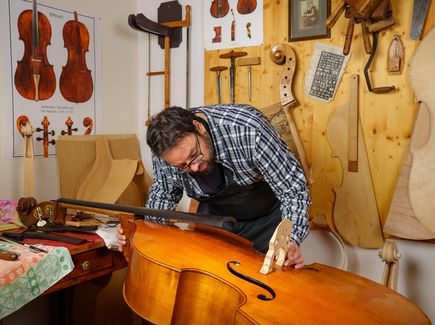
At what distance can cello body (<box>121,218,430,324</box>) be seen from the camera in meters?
1.00

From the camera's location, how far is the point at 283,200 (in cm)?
161

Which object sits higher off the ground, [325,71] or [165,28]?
[165,28]

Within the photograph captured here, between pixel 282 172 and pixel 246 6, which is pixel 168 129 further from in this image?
pixel 246 6

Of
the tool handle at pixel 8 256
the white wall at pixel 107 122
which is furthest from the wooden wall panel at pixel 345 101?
the tool handle at pixel 8 256

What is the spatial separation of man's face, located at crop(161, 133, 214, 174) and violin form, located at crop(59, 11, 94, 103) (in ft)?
4.36

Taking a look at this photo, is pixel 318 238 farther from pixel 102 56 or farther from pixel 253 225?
pixel 102 56

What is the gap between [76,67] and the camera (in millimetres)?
2625

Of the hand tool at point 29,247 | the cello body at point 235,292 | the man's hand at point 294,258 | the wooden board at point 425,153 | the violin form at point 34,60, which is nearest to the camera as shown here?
the cello body at point 235,292

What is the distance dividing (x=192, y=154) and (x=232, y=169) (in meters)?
0.26

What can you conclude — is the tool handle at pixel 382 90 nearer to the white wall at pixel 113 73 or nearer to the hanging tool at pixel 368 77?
the hanging tool at pixel 368 77

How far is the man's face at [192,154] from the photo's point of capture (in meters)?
1.47

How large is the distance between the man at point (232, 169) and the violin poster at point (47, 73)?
0.97 m

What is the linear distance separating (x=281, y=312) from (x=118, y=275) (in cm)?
167

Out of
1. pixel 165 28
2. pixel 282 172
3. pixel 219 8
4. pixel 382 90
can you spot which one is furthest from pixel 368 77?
pixel 165 28
